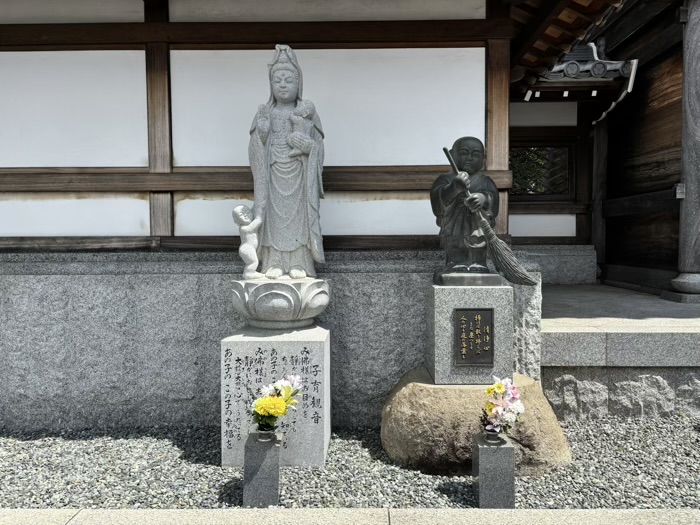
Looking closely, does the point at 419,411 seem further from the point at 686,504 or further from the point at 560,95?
the point at 560,95

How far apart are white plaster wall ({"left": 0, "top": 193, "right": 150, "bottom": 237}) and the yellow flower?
2.52 meters

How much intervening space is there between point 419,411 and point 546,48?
481 cm

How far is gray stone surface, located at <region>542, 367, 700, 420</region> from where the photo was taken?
4668mm

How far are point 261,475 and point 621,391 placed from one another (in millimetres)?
3611

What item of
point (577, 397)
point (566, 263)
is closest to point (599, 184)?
point (566, 263)

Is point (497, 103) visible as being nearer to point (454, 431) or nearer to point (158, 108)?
point (454, 431)

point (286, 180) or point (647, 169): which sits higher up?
point (647, 169)

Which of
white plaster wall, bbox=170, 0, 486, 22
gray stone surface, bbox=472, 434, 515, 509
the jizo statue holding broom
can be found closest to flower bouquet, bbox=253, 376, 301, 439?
gray stone surface, bbox=472, 434, 515, 509

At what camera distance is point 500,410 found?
3.32 m

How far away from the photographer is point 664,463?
12.7 ft

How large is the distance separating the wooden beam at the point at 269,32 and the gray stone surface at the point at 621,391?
3498 millimetres

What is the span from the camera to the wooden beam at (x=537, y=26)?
4609 millimetres

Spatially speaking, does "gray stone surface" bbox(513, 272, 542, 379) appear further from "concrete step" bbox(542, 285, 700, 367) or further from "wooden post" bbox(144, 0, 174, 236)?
"wooden post" bbox(144, 0, 174, 236)

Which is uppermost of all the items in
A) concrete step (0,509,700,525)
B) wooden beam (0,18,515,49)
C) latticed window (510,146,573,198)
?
wooden beam (0,18,515,49)
